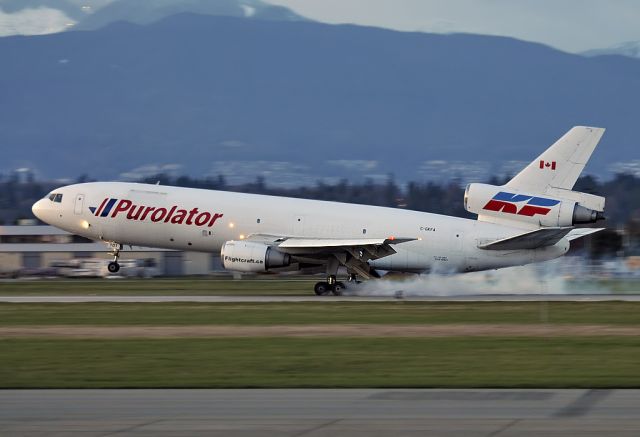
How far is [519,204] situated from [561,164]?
248 centimetres

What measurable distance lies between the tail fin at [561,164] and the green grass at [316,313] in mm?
6910

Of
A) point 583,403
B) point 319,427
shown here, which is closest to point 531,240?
point 583,403

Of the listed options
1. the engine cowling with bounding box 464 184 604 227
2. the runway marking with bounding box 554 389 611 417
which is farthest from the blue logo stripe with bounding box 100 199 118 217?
the runway marking with bounding box 554 389 611 417

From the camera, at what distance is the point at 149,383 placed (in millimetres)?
22469

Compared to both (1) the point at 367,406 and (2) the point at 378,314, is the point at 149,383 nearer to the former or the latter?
(1) the point at 367,406

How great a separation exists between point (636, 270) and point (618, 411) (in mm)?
57528

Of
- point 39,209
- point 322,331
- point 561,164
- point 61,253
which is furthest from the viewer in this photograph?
point 61,253

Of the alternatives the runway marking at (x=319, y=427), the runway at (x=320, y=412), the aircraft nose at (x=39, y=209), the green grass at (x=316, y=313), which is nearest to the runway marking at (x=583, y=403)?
the runway at (x=320, y=412)

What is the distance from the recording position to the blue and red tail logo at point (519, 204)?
1976 inches

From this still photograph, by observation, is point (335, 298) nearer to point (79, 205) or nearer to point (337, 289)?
point (337, 289)

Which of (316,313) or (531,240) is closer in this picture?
(316,313)

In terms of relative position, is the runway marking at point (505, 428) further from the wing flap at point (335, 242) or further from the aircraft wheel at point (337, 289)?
the aircraft wheel at point (337, 289)

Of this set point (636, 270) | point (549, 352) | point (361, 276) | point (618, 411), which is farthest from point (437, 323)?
point (636, 270)

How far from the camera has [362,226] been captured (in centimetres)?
5181
